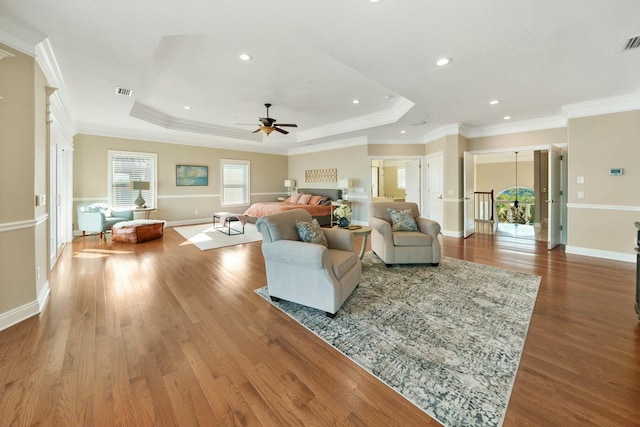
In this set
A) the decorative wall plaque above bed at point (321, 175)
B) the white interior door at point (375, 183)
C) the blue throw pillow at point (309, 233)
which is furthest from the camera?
the white interior door at point (375, 183)

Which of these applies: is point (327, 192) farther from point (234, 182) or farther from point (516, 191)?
point (516, 191)

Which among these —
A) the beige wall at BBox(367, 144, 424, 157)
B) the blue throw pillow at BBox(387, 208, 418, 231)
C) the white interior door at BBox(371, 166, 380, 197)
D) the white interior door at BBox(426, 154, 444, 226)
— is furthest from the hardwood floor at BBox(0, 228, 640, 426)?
the white interior door at BBox(371, 166, 380, 197)

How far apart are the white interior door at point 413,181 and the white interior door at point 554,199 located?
3072 millimetres

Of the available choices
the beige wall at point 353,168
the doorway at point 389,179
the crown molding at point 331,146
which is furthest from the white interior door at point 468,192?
the doorway at point 389,179

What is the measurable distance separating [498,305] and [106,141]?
897cm

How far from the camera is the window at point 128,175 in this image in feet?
23.3

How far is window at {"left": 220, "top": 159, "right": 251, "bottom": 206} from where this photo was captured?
930 cm

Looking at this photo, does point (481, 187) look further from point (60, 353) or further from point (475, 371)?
point (60, 353)

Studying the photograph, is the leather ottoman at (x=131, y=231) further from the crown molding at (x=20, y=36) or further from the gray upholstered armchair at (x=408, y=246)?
the gray upholstered armchair at (x=408, y=246)

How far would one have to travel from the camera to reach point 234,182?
957 centimetres

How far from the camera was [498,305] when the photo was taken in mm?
2816

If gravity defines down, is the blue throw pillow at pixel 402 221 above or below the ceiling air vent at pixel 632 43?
below

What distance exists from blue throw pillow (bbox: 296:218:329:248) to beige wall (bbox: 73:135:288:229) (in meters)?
6.64

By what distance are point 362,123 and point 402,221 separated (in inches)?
133
